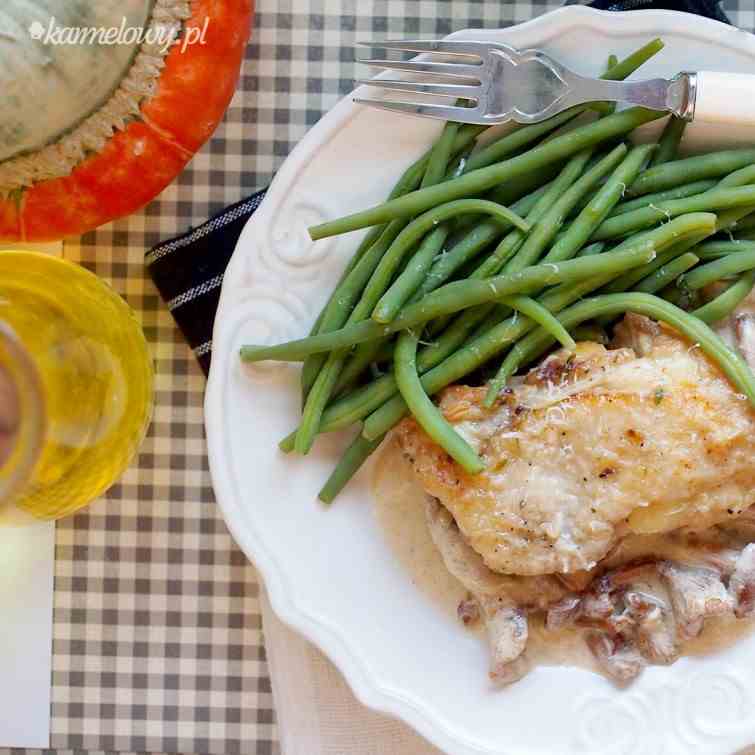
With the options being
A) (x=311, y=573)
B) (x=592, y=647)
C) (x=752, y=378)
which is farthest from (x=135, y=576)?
(x=752, y=378)

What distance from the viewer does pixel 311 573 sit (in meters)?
1.87

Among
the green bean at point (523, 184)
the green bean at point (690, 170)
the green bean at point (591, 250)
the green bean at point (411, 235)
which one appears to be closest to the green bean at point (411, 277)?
the green bean at point (411, 235)

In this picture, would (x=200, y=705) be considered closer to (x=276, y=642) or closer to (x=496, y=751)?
(x=276, y=642)

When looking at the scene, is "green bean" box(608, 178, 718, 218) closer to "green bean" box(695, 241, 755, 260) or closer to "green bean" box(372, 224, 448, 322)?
"green bean" box(695, 241, 755, 260)

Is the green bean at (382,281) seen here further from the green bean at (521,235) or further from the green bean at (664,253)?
the green bean at (664,253)

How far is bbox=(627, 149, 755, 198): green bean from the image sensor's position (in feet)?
5.72

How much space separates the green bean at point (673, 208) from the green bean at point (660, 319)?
0.35 ft

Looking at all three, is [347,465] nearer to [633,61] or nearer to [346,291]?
[346,291]

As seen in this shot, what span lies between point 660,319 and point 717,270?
13 centimetres

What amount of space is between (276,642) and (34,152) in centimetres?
97

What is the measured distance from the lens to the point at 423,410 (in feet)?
5.60

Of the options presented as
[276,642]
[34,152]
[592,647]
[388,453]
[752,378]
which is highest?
[34,152]

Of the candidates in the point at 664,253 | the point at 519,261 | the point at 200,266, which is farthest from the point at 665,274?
the point at 200,266

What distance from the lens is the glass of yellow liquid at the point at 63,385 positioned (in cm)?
139
